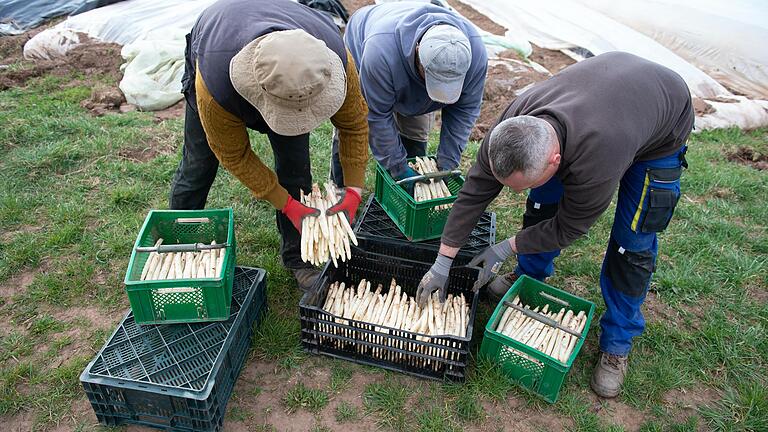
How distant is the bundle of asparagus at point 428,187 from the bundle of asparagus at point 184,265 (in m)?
1.55

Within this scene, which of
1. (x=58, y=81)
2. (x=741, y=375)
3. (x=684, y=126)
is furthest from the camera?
(x=58, y=81)

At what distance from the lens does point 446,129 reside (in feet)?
13.7

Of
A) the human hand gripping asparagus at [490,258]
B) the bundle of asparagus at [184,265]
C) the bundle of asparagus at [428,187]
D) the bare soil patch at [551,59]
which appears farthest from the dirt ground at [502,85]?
the bundle of asparagus at [184,265]

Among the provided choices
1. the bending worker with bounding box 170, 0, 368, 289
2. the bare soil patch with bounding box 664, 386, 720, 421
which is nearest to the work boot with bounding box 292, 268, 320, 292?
the bending worker with bounding box 170, 0, 368, 289

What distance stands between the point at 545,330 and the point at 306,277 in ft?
5.95

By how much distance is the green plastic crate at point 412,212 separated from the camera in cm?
372

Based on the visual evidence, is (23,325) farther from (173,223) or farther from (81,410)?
(173,223)

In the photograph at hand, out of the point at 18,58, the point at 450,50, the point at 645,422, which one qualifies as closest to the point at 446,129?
the point at 450,50

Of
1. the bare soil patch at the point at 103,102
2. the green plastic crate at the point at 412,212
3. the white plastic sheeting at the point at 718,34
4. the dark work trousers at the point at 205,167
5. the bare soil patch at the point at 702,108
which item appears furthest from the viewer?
the white plastic sheeting at the point at 718,34

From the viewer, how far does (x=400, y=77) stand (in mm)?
3664

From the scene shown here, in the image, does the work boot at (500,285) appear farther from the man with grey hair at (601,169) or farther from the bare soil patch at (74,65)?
the bare soil patch at (74,65)

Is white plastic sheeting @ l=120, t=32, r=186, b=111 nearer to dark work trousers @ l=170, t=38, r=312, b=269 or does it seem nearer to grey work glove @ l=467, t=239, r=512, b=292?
dark work trousers @ l=170, t=38, r=312, b=269

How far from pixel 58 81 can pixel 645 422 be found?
351 inches

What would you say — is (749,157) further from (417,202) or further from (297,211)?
(297,211)
